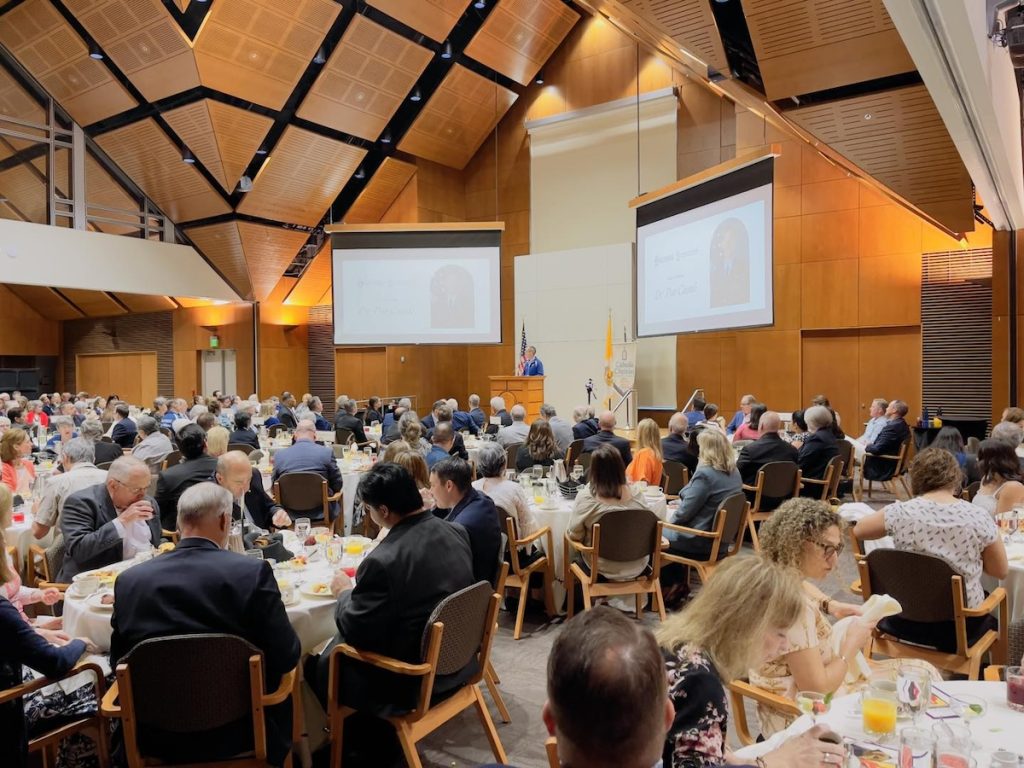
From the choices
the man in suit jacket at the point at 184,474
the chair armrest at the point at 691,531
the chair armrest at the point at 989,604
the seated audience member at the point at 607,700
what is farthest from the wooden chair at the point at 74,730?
the chair armrest at the point at 989,604

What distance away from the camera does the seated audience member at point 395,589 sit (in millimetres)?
Answer: 2607

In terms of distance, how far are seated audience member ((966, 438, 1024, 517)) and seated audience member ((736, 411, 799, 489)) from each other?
2.04 meters

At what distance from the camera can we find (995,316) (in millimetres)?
9797

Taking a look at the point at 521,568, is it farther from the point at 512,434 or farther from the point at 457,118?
the point at 457,118

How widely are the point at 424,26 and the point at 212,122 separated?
4041 millimetres

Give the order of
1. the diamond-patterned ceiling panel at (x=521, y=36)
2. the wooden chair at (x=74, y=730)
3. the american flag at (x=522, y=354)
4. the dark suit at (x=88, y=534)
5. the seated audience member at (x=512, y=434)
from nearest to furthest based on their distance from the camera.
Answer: the wooden chair at (x=74, y=730)
the dark suit at (x=88, y=534)
the seated audience member at (x=512, y=434)
the american flag at (x=522, y=354)
the diamond-patterned ceiling panel at (x=521, y=36)

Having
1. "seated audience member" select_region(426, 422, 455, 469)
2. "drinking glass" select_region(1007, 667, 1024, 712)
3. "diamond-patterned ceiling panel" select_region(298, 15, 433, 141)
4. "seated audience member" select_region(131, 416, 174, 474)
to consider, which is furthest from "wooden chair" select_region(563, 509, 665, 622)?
"diamond-patterned ceiling panel" select_region(298, 15, 433, 141)

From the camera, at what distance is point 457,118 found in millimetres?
14781

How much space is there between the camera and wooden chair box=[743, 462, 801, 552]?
5.99m

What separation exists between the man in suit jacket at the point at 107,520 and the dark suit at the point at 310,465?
2261mm

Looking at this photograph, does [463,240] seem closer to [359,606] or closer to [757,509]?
[757,509]

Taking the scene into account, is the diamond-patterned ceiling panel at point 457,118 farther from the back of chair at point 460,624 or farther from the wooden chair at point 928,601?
the back of chair at point 460,624

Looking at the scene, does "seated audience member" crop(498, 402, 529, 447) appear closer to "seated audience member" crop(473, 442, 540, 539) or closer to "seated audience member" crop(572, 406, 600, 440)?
"seated audience member" crop(572, 406, 600, 440)

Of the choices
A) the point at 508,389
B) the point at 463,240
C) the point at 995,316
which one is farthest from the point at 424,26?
the point at 995,316
